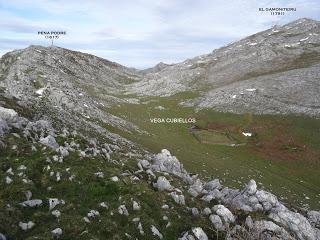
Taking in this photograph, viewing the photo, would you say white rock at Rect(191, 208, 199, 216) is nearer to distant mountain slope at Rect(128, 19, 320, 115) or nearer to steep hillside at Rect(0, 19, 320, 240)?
steep hillside at Rect(0, 19, 320, 240)

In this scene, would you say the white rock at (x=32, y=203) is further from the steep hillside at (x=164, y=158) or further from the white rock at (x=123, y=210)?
the white rock at (x=123, y=210)

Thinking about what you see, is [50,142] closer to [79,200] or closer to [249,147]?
[79,200]

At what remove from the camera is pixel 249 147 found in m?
81.0

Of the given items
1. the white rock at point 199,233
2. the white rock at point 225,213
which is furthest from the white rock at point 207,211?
the white rock at point 199,233

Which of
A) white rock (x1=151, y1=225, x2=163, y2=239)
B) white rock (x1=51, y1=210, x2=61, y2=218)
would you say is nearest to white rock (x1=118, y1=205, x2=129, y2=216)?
white rock (x1=151, y1=225, x2=163, y2=239)

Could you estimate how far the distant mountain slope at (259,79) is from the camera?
111750 mm

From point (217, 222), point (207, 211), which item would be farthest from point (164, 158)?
point (217, 222)

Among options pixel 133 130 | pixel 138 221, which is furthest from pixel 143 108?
pixel 138 221

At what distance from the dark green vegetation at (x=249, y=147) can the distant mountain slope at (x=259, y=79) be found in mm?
9963

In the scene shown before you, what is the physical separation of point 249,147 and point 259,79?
Result: 6144 cm

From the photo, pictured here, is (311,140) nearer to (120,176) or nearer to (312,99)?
(312,99)

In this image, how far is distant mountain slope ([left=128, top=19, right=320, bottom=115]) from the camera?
111750mm

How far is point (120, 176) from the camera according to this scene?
107 feet

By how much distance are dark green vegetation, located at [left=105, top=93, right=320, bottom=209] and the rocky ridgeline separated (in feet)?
61.3
